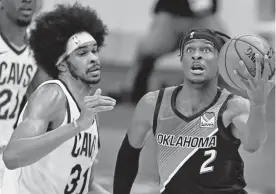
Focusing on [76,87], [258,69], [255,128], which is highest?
[76,87]

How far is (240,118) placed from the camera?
4.54 metres

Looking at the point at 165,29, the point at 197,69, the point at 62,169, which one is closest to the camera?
the point at 197,69

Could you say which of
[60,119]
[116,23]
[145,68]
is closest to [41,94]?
[60,119]

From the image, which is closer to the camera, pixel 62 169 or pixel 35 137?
pixel 35 137

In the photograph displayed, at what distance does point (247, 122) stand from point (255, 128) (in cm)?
6

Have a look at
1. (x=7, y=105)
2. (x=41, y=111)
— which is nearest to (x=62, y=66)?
(x=41, y=111)

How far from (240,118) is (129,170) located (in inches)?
35.0

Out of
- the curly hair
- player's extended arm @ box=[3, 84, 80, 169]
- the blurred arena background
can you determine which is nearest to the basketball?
player's extended arm @ box=[3, 84, 80, 169]

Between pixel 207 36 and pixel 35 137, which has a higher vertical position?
pixel 207 36

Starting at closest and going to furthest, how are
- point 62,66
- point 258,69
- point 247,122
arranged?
point 258,69 < point 247,122 < point 62,66

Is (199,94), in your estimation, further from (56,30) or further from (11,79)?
(11,79)

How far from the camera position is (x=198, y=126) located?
15.4 feet

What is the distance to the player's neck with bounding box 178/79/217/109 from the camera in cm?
470

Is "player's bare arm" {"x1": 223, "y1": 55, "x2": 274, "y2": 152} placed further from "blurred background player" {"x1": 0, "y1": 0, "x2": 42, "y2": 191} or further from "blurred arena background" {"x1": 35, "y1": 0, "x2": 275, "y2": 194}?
"blurred arena background" {"x1": 35, "y1": 0, "x2": 275, "y2": 194}
